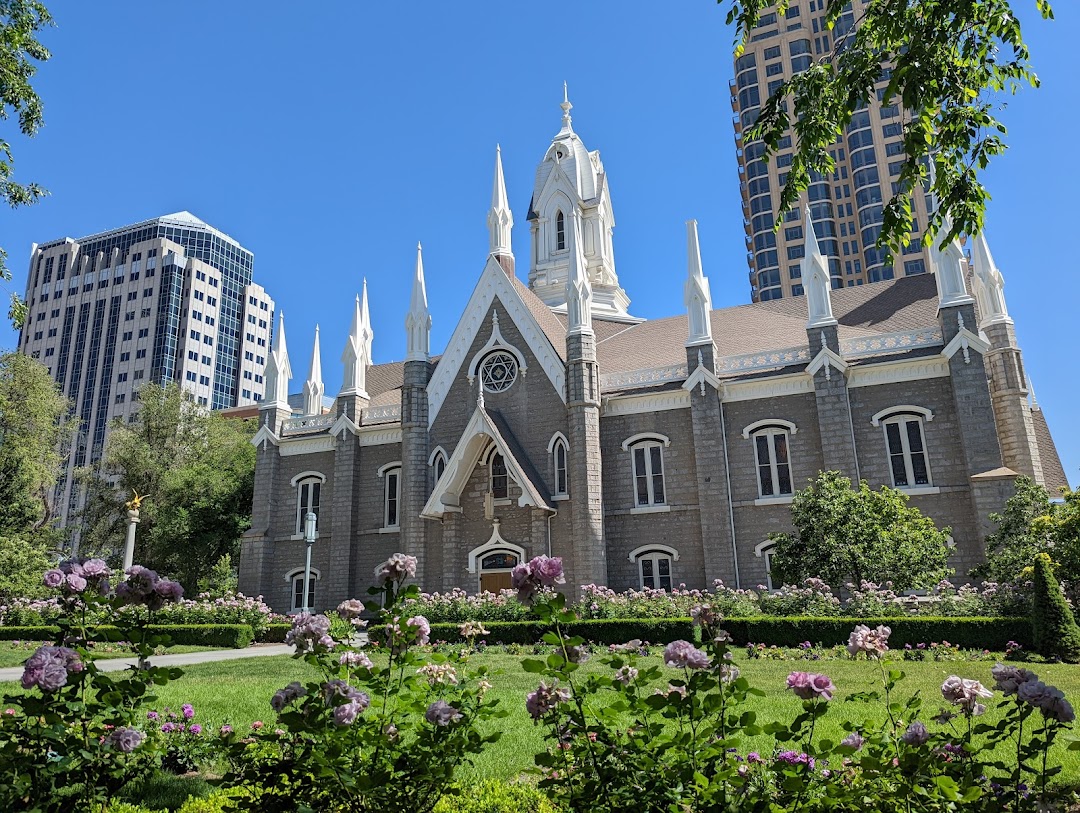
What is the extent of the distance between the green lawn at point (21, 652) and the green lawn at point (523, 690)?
5542 millimetres

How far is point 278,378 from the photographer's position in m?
37.6

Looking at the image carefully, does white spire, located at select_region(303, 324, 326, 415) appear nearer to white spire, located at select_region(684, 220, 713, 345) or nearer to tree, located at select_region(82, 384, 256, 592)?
tree, located at select_region(82, 384, 256, 592)

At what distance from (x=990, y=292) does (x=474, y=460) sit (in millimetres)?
19570

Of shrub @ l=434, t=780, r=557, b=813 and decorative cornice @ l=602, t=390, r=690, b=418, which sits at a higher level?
decorative cornice @ l=602, t=390, r=690, b=418

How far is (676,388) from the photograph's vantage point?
98.5 feet

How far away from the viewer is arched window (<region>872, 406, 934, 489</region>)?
86.5 feet

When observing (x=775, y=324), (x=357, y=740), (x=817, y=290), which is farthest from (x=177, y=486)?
(x=357, y=740)

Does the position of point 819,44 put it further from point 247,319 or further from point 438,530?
point 247,319

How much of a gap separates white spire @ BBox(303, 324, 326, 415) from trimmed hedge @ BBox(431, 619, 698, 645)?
1837 cm

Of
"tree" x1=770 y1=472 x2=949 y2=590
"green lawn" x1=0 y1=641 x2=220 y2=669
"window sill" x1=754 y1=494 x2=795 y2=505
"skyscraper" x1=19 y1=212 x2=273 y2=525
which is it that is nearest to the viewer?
"green lawn" x1=0 y1=641 x2=220 y2=669

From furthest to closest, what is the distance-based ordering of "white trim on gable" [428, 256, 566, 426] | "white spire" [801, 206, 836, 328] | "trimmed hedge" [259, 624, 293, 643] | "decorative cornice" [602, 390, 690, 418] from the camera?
"white trim on gable" [428, 256, 566, 426]
"decorative cornice" [602, 390, 690, 418]
"white spire" [801, 206, 836, 328]
"trimmed hedge" [259, 624, 293, 643]

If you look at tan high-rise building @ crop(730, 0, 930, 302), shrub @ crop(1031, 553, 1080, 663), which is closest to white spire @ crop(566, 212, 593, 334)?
shrub @ crop(1031, 553, 1080, 663)

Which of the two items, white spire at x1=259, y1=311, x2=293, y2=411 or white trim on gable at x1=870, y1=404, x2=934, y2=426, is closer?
white trim on gable at x1=870, y1=404, x2=934, y2=426

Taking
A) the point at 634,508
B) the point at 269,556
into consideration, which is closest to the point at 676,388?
the point at 634,508
